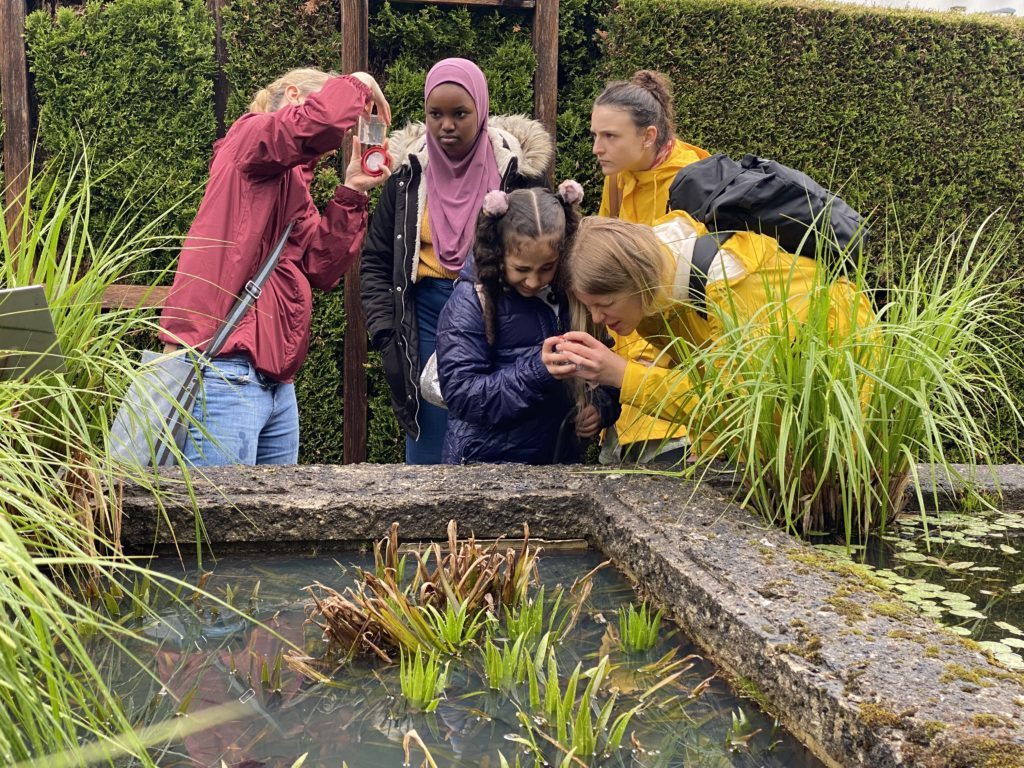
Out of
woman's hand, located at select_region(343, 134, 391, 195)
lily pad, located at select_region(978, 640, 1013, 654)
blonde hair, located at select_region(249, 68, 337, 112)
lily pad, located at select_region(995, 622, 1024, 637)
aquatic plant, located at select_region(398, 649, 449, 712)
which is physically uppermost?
blonde hair, located at select_region(249, 68, 337, 112)

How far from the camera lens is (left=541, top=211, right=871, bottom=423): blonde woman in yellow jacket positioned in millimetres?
2398

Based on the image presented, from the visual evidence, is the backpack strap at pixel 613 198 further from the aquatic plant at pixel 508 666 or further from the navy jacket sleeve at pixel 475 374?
the aquatic plant at pixel 508 666

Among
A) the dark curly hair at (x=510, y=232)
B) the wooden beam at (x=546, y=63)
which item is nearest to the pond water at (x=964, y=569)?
the dark curly hair at (x=510, y=232)

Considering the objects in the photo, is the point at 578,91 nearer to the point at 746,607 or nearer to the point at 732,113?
the point at 732,113

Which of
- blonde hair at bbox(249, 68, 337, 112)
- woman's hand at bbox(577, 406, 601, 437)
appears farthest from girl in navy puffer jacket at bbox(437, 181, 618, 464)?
blonde hair at bbox(249, 68, 337, 112)

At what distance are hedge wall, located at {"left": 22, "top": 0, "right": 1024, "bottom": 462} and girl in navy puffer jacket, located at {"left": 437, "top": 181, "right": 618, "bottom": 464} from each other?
1.80m

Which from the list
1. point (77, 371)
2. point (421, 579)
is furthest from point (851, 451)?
point (77, 371)

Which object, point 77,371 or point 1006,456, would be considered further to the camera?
point 1006,456

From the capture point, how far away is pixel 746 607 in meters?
1.71

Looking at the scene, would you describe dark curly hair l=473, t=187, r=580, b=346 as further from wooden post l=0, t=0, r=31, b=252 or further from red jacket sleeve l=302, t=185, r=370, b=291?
wooden post l=0, t=0, r=31, b=252

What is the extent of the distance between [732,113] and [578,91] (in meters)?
0.74

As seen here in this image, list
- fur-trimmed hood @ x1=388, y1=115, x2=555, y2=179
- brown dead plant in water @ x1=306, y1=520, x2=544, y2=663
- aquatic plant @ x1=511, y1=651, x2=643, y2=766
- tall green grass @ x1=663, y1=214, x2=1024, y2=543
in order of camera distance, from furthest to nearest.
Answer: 1. fur-trimmed hood @ x1=388, y1=115, x2=555, y2=179
2. tall green grass @ x1=663, y1=214, x2=1024, y2=543
3. brown dead plant in water @ x1=306, y1=520, x2=544, y2=663
4. aquatic plant @ x1=511, y1=651, x2=643, y2=766

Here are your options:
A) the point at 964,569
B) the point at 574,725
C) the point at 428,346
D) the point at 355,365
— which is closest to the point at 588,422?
the point at 428,346

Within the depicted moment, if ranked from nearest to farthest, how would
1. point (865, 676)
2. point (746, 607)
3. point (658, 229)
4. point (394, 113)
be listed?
point (865, 676) → point (746, 607) → point (658, 229) → point (394, 113)
